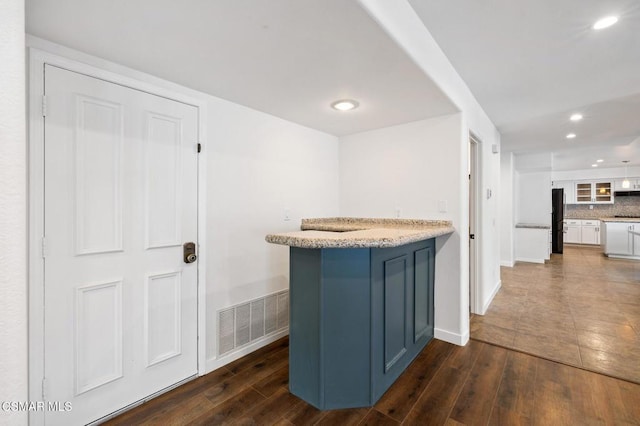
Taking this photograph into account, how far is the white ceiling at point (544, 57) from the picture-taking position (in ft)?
5.62

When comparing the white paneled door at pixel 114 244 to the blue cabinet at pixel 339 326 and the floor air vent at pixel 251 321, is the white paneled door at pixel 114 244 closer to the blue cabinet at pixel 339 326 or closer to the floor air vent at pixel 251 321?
the floor air vent at pixel 251 321

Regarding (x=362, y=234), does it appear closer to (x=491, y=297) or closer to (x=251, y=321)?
(x=251, y=321)

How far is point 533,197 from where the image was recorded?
6.71 metres

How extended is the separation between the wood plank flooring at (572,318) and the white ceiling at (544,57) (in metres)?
2.45

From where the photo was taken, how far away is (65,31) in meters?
1.46

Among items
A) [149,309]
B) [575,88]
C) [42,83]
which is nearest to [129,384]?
[149,309]

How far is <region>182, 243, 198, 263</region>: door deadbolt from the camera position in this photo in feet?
6.76

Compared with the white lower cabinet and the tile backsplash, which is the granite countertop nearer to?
the white lower cabinet

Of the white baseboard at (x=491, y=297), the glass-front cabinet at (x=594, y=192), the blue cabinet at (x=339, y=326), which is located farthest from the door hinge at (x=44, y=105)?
the glass-front cabinet at (x=594, y=192)

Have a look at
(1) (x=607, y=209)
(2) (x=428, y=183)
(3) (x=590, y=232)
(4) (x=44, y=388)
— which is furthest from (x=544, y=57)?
(1) (x=607, y=209)

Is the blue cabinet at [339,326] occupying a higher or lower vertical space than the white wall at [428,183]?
lower

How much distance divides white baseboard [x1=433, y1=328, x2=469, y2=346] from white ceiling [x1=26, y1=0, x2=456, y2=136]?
2133mm

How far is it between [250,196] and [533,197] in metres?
7.14
